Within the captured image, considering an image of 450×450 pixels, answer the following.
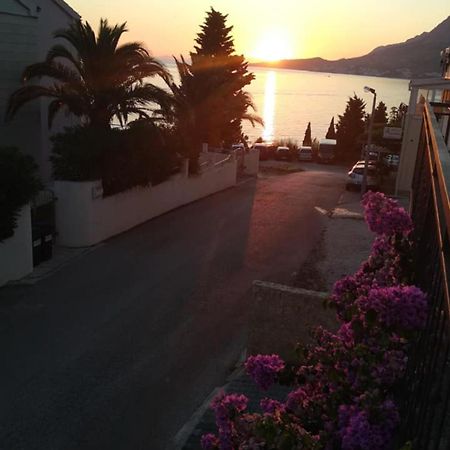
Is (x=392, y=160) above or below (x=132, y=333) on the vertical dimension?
above

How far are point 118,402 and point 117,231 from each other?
926 cm

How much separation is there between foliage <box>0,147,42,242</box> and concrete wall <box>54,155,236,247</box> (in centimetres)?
266

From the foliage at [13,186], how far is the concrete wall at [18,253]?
219 millimetres

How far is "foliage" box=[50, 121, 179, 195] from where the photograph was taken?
1472 centimetres

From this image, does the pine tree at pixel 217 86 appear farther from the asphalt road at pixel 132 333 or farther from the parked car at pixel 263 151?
the asphalt road at pixel 132 333

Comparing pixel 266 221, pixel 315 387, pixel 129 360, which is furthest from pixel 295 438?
pixel 266 221

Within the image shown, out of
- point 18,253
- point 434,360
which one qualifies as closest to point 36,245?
point 18,253

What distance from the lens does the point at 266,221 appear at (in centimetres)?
1878

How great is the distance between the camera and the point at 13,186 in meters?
11.4

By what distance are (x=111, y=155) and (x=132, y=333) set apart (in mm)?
7173

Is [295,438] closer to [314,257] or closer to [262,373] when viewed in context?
[262,373]

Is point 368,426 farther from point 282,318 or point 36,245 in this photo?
point 36,245

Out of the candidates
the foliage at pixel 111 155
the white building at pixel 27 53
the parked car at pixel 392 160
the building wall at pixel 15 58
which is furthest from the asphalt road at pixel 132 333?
the parked car at pixel 392 160

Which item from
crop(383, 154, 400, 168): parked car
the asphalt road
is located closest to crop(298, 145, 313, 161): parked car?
crop(383, 154, 400, 168): parked car
